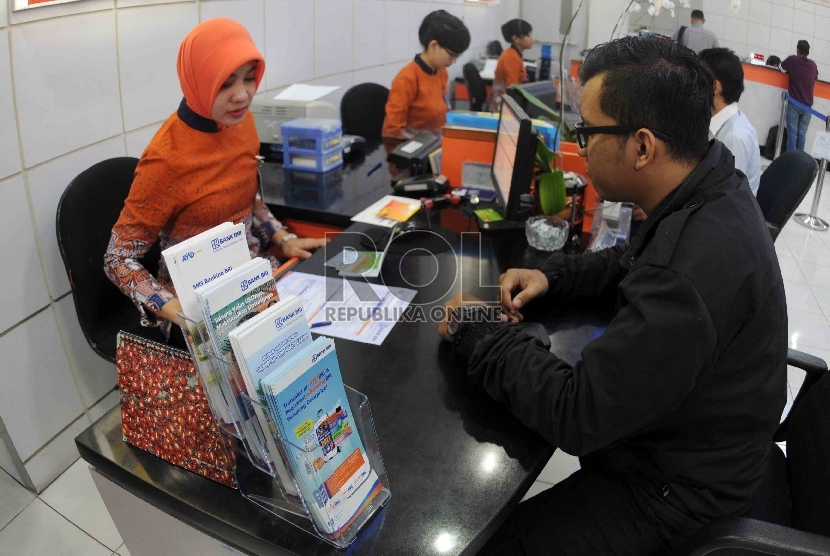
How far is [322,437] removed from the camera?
0.83 meters

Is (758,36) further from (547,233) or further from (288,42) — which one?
(288,42)

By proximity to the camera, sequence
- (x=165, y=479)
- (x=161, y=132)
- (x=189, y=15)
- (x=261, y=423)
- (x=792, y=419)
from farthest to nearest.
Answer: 1. (x=189, y=15)
2. (x=161, y=132)
3. (x=792, y=419)
4. (x=165, y=479)
5. (x=261, y=423)

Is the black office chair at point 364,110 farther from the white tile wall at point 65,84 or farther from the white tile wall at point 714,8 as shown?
the white tile wall at point 714,8

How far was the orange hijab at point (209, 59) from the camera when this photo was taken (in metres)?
1.61

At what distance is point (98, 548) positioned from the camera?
1.84 m

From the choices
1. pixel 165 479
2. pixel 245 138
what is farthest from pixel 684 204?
pixel 245 138

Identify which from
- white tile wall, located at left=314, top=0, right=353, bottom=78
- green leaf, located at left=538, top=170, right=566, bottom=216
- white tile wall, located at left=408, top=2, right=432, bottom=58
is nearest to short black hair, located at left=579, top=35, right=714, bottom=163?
green leaf, located at left=538, top=170, right=566, bottom=216

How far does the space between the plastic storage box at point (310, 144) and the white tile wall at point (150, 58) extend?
464 mm

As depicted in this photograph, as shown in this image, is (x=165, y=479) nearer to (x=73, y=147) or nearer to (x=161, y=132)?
(x=161, y=132)

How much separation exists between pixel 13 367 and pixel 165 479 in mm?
1215

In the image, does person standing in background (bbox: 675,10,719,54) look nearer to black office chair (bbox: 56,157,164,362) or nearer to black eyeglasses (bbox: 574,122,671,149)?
black eyeglasses (bbox: 574,122,671,149)

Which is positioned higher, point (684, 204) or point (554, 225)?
point (684, 204)

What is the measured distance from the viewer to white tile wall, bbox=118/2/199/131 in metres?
2.09

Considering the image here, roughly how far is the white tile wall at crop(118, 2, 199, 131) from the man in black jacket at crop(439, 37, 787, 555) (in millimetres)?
1663
